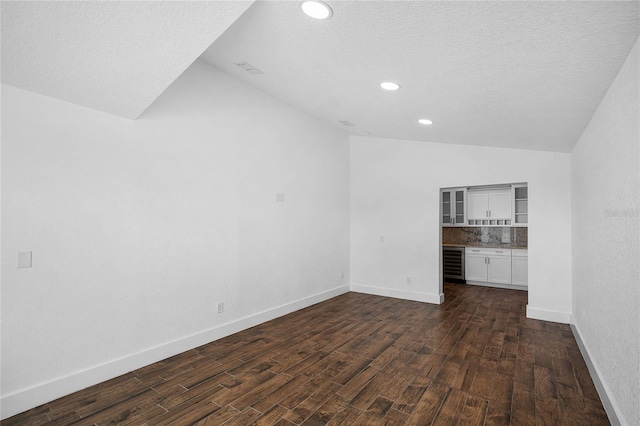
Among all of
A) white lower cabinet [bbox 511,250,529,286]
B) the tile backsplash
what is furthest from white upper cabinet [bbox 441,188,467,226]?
white lower cabinet [bbox 511,250,529,286]

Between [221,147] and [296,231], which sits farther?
[296,231]

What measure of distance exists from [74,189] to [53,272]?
668mm

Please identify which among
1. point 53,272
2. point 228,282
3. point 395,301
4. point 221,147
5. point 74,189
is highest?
point 221,147

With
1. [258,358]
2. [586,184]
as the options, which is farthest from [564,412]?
[258,358]

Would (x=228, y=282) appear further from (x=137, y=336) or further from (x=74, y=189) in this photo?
(x=74, y=189)

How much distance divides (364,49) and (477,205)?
5.87 metres

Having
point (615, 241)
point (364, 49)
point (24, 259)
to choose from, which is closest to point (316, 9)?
point (364, 49)

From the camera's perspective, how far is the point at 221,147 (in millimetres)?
3988

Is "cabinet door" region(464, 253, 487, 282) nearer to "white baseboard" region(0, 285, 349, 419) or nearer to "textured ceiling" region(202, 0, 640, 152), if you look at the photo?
"textured ceiling" region(202, 0, 640, 152)

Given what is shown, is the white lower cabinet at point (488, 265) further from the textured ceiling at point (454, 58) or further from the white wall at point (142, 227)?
the white wall at point (142, 227)

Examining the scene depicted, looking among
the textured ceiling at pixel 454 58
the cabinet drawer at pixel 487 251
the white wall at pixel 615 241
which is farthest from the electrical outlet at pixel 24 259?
the cabinet drawer at pixel 487 251

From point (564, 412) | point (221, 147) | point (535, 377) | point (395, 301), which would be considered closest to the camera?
point (564, 412)

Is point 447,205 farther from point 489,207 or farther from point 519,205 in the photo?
point 519,205

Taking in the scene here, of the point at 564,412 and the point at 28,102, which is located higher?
the point at 28,102
